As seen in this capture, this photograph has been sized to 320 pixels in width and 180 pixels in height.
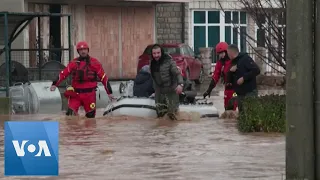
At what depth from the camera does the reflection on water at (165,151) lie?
1093cm

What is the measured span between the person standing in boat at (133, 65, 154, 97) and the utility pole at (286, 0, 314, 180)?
10.1m

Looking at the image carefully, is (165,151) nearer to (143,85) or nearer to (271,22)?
(271,22)

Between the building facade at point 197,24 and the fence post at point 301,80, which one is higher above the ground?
the building facade at point 197,24

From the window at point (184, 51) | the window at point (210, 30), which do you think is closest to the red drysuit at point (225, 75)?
the window at point (184, 51)

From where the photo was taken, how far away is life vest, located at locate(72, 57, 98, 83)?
1720cm

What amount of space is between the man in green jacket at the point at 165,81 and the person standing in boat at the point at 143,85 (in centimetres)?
130

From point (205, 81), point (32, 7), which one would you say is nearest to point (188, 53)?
point (205, 81)

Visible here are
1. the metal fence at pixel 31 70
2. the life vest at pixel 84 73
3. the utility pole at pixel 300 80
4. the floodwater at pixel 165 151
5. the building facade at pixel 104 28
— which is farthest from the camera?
the building facade at pixel 104 28

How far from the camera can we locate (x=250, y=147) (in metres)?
13.2

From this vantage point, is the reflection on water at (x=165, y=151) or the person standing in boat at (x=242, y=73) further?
the person standing in boat at (x=242, y=73)

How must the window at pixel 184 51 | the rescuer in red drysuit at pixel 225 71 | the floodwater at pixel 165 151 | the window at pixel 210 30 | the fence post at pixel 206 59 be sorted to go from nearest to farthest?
1. the floodwater at pixel 165 151
2. the rescuer in red drysuit at pixel 225 71
3. the window at pixel 184 51
4. the fence post at pixel 206 59
5. the window at pixel 210 30

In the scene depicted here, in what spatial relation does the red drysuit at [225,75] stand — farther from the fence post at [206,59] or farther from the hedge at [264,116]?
the fence post at [206,59]
